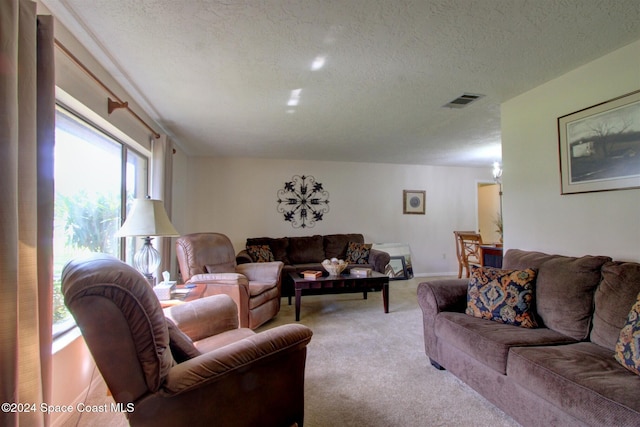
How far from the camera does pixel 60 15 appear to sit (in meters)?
1.68

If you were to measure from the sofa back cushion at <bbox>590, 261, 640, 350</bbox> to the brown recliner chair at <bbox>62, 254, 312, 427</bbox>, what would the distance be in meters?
1.69

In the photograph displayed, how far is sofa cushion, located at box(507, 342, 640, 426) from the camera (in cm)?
125

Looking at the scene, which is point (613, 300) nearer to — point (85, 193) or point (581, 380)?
point (581, 380)

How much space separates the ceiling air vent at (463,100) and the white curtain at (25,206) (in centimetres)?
291

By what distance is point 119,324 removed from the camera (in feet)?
3.56

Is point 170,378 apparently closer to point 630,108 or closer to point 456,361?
point 456,361

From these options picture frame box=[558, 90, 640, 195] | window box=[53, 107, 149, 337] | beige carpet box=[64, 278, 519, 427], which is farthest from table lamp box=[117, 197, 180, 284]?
picture frame box=[558, 90, 640, 195]

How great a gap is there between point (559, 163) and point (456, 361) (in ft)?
5.73

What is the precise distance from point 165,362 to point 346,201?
4.97 metres

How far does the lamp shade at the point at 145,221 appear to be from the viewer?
83.4 inches

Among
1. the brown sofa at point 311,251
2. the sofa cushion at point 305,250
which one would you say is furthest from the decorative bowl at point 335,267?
the sofa cushion at point 305,250

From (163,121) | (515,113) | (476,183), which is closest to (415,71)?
(515,113)

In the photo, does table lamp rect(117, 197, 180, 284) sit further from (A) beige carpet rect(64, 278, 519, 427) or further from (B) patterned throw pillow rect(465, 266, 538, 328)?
(B) patterned throw pillow rect(465, 266, 538, 328)

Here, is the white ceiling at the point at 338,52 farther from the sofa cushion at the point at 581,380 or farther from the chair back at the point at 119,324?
the sofa cushion at the point at 581,380
